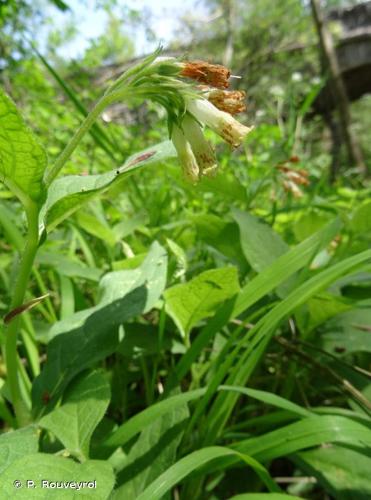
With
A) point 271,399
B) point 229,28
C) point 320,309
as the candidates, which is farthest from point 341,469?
point 229,28

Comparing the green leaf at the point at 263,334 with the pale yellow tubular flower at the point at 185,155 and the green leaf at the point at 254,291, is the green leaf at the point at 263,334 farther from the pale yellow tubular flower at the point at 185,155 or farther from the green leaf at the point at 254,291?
the pale yellow tubular flower at the point at 185,155

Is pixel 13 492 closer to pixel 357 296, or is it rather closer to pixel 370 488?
pixel 370 488

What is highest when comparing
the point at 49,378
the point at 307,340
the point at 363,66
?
the point at 49,378

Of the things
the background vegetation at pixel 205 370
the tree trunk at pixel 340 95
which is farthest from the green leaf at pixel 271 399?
the tree trunk at pixel 340 95

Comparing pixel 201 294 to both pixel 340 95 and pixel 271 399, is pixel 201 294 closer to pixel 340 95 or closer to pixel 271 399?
pixel 271 399

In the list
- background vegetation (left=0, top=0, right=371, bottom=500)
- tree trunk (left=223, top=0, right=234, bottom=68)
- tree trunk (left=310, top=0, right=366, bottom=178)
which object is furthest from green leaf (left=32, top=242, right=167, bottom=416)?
tree trunk (left=223, top=0, right=234, bottom=68)

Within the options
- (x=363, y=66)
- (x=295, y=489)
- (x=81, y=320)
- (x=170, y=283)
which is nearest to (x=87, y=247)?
(x=170, y=283)
